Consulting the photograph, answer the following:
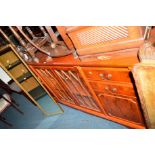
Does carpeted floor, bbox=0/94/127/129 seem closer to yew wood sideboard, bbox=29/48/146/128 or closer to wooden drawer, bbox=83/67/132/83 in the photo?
yew wood sideboard, bbox=29/48/146/128

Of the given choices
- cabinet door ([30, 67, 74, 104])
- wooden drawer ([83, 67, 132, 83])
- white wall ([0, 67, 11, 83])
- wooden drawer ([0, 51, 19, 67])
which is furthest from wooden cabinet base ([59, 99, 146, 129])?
white wall ([0, 67, 11, 83])

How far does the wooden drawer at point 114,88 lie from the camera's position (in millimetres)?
1663

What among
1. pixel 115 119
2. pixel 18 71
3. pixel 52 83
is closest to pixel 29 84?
pixel 18 71

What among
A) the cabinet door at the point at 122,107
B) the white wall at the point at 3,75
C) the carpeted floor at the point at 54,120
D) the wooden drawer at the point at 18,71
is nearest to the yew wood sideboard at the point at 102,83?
the cabinet door at the point at 122,107

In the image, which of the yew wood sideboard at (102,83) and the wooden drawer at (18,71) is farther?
the wooden drawer at (18,71)

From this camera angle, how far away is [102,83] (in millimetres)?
1854

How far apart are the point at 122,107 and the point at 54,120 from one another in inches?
55.5

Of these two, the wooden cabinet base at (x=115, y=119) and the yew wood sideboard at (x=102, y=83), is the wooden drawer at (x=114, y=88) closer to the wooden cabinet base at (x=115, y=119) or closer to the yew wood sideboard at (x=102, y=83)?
the yew wood sideboard at (x=102, y=83)

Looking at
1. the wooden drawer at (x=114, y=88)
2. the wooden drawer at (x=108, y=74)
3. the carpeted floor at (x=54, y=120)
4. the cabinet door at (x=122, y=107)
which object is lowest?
the carpeted floor at (x=54, y=120)
